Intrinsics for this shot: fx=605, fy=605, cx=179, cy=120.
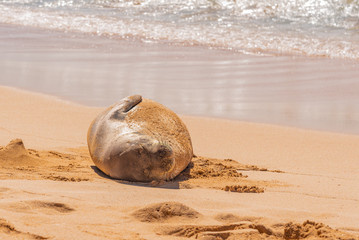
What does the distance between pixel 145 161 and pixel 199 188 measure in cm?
42

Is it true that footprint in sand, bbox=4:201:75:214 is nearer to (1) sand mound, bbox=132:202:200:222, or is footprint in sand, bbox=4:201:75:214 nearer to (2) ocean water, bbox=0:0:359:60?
(1) sand mound, bbox=132:202:200:222

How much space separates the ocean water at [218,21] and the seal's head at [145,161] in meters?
7.16

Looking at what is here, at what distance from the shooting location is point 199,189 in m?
4.15

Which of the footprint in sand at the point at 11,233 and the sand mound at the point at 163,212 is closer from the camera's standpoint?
the footprint in sand at the point at 11,233

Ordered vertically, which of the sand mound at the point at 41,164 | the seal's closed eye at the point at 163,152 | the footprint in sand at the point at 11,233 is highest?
the seal's closed eye at the point at 163,152

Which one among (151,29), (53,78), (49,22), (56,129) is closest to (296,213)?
(56,129)

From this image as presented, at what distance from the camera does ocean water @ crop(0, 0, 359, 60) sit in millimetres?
11945

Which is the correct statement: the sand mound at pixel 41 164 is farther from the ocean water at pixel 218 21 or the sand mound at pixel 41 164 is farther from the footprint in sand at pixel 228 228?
the ocean water at pixel 218 21

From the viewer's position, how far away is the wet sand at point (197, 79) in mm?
6839

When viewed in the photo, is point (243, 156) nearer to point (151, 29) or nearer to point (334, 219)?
point (334, 219)

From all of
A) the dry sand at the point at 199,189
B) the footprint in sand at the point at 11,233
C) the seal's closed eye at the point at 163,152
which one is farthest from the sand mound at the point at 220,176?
the footprint in sand at the point at 11,233

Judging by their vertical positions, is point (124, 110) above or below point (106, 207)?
above

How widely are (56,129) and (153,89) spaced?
1991 millimetres

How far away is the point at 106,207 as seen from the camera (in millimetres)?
3529
